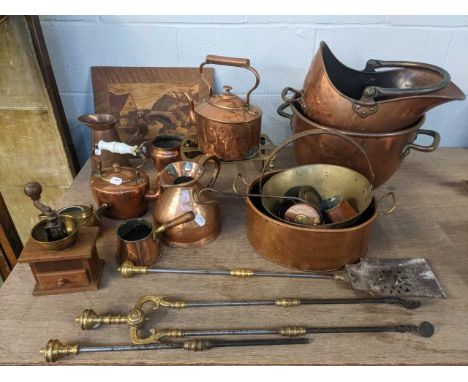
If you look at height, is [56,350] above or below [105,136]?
below

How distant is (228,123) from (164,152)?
228 millimetres

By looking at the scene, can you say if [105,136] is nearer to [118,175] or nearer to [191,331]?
[118,175]

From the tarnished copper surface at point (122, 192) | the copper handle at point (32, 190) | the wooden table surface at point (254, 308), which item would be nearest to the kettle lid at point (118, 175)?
the tarnished copper surface at point (122, 192)

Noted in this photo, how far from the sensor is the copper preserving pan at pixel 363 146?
2.98 ft

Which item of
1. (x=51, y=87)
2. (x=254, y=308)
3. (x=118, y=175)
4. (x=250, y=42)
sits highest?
(x=250, y=42)

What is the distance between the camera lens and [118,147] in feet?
3.34

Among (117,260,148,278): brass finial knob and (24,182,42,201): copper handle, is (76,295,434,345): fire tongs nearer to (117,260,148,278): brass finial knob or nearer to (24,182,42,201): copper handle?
(117,260,148,278): brass finial knob

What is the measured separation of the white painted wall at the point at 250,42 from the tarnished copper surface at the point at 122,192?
1.64 ft

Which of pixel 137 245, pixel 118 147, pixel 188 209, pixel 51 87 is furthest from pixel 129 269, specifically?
pixel 51 87

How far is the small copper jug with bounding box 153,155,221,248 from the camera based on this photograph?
0.87 metres

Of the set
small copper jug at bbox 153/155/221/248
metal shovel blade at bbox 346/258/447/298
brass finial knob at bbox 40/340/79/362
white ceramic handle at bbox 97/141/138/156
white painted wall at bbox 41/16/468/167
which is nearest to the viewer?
brass finial knob at bbox 40/340/79/362

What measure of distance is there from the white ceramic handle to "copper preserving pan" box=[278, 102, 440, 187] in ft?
1.52

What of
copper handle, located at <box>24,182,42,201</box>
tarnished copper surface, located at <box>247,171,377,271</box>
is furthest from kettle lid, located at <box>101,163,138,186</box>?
tarnished copper surface, located at <box>247,171,377,271</box>
